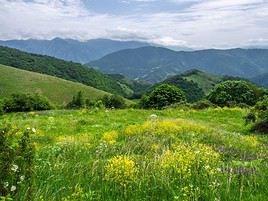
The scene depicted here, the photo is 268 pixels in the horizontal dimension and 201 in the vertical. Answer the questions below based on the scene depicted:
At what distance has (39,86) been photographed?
535 feet

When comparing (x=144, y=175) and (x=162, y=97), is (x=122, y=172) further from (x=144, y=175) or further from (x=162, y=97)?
(x=162, y=97)

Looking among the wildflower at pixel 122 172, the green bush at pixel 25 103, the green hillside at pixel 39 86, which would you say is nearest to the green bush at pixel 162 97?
the green bush at pixel 25 103

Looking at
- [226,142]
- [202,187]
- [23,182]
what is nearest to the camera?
[23,182]

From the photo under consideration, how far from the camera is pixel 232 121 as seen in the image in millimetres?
26078

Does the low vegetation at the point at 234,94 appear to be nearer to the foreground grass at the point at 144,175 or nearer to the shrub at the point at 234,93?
the shrub at the point at 234,93

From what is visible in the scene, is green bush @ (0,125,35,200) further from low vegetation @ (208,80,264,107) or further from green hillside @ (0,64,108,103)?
green hillside @ (0,64,108,103)

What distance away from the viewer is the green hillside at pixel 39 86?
155750mm

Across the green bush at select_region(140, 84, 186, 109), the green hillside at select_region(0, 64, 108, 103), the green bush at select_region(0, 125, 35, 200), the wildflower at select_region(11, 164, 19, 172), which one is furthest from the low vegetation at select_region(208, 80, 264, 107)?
the green hillside at select_region(0, 64, 108, 103)

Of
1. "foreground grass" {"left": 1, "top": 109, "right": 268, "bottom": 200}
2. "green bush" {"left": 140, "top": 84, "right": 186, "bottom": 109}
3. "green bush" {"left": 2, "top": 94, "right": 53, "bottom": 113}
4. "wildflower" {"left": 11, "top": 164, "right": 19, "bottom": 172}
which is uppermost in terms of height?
"wildflower" {"left": 11, "top": 164, "right": 19, "bottom": 172}

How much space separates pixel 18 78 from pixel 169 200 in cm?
16714

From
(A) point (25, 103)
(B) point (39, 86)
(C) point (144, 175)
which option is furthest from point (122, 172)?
(B) point (39, 86)

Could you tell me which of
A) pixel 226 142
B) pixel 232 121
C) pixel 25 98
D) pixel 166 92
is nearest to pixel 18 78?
pixel 25 98

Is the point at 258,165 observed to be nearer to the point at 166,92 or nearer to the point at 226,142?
the point at 226,142

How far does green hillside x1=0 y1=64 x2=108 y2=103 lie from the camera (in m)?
156
